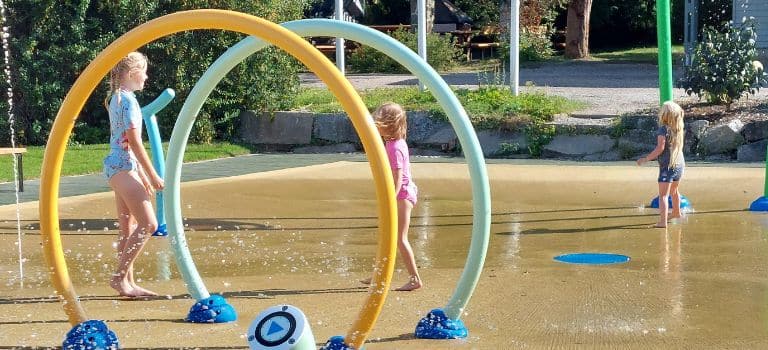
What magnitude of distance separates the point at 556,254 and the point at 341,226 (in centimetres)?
210

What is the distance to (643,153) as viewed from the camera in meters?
14.7

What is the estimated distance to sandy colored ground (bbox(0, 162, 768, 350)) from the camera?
224 inches

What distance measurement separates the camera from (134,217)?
6508mm

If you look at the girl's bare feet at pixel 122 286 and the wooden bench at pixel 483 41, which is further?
the wooden bench at pixel 483 41

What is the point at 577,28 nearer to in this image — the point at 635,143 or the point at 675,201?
the point at 635,143

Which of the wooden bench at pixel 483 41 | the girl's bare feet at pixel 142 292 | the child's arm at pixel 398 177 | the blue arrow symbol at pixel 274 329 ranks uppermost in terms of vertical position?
the wooden bench at pixel 483 41

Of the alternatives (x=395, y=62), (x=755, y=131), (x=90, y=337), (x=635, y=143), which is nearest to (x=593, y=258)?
(x=90, y=337)

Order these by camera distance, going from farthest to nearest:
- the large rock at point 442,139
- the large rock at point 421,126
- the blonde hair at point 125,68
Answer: the large rock at point 421,126 → the large rock at point 442,139 → the blonde hair at point 125,68

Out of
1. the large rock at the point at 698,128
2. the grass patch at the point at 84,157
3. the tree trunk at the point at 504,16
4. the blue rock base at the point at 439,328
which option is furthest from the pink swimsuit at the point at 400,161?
the tree trunk at the point at 504,16

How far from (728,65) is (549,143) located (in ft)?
8.98

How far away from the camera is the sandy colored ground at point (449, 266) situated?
569cm

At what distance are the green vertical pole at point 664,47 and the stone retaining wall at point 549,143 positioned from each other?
4498 millimetres

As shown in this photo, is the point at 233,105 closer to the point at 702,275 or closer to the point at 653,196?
the point at 653,196

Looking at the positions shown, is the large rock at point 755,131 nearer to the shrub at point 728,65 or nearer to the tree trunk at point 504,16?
the shrub at point 728,65
